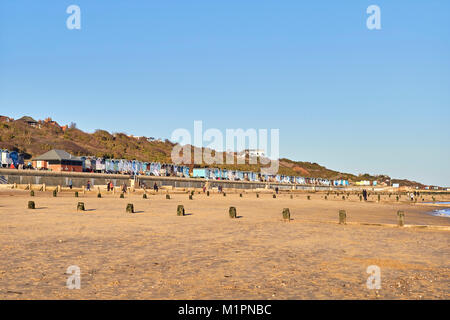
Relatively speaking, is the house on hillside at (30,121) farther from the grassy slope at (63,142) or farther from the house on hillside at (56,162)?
the house on hillside at (56,162)

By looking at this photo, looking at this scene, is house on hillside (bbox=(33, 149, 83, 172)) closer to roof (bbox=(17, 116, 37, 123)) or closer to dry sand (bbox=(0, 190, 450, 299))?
dry sand (bbox=(0, 190, 450, 299))

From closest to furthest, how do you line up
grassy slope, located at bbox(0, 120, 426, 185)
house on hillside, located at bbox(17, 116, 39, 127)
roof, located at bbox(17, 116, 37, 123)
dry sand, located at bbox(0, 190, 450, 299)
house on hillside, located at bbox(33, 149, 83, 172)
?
dry sand, located at bbox(0, 190, 450, 299) → house on hillside, located at bbox(33, 149, 83, 172) → grassy slope, located at bbox(0, 120, 426, 185) → house on hillside, located at bbox(17, 116, 39, 127) → roof, located at bbox(17, 116, 37, 123)

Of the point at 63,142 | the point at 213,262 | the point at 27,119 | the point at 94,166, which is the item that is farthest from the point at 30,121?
the point at 213,262

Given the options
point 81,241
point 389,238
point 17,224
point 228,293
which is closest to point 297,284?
point 228,293

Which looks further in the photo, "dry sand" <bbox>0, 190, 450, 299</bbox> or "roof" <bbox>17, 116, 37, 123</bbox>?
"roof" <bbox>17, 116, 37, 123</bbox>

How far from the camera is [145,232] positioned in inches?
658

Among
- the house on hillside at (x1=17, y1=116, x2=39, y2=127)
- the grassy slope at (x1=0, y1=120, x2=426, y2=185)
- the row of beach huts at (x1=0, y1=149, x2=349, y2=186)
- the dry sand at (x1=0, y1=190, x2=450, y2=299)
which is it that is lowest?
the dry sand at (x1=0, y1=190, x2=450, y2=299)

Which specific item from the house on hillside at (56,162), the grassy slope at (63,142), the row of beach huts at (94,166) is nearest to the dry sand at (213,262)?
the row of beach huts at (94,166)

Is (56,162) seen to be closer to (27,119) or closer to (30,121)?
(30,121)

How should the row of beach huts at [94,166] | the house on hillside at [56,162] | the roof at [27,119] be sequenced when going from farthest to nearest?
1. the roof at [27,119]
2. the house on hillside at [56,162]
3. the row of beach huts at [94,166]

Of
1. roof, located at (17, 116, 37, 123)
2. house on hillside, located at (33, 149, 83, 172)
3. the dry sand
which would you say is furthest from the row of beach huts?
roof, located at (17, 116, 37, 123)

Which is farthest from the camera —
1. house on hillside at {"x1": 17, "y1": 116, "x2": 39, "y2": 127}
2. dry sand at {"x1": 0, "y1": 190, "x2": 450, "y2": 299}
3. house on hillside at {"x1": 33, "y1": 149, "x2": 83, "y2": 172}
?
house on hillside at {"x1": 17, "y1": 116, "x2": 39, "y2": 127}
